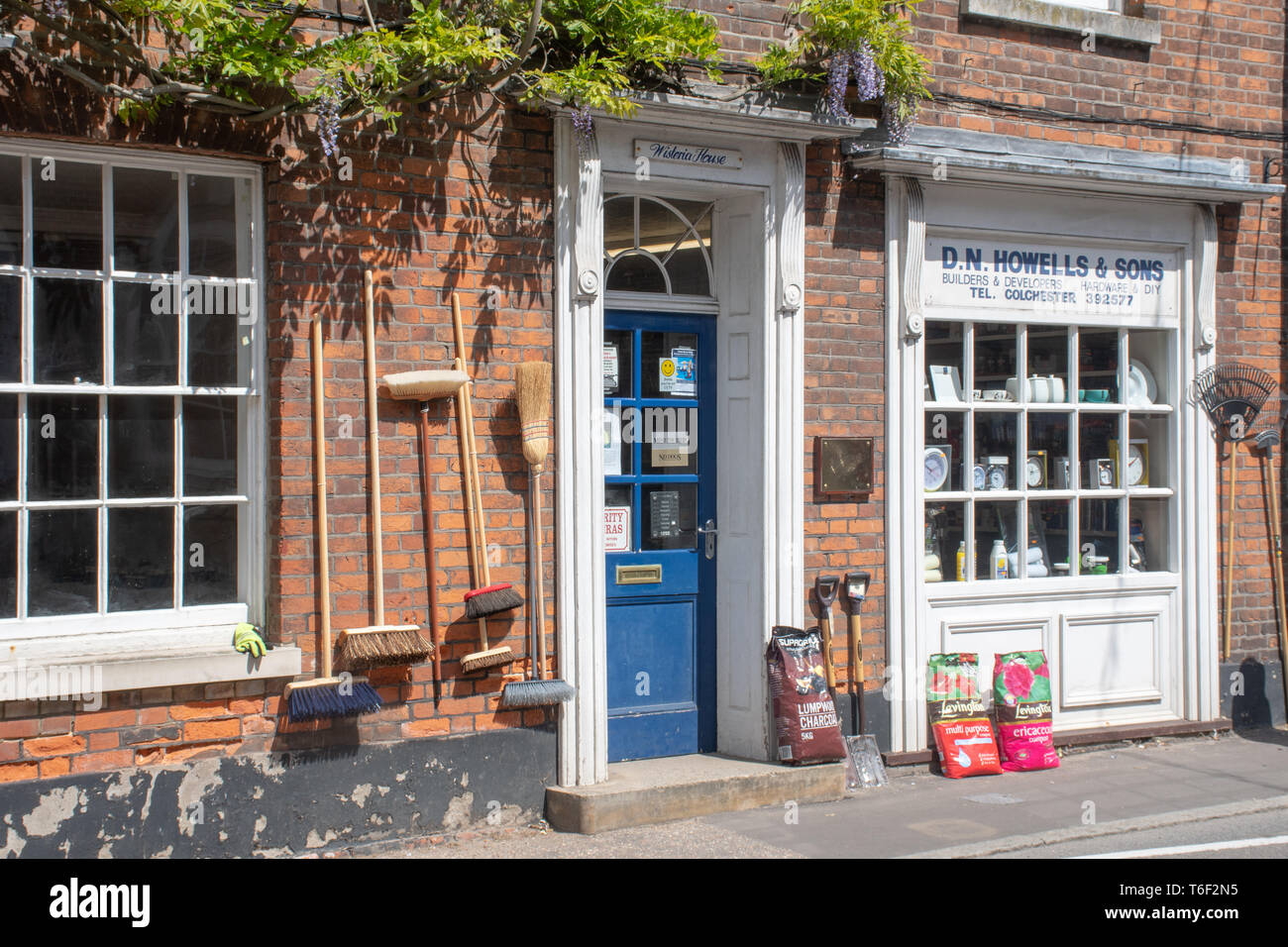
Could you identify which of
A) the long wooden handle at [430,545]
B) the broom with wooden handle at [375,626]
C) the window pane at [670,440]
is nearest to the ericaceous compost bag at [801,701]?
the window pane at [670,440]

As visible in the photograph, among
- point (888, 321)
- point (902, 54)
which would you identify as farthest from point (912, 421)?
point (902, 54)

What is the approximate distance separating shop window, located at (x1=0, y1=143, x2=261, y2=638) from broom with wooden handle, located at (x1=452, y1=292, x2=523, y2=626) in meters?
0.95

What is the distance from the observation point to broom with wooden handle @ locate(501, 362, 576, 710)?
6336 millimetres

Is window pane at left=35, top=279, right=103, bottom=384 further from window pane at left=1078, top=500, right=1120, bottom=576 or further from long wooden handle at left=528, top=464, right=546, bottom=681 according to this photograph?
window pane at left=1078, top=500, right=1120, bottom=576

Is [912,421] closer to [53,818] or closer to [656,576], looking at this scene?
[656,576]

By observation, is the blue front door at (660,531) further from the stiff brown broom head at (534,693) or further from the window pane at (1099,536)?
the window pane at (1099,536)

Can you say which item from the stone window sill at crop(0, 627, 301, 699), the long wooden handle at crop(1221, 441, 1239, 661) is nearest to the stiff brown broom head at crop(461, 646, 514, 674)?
the stone window sill at crop(0, 627, 301, 699)

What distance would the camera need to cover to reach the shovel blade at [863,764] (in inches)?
285

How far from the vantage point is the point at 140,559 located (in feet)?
19.0

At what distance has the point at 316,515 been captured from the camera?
599 centimetres

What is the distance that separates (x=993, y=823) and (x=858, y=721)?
1.11 m

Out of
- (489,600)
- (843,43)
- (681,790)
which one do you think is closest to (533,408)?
(489,600)

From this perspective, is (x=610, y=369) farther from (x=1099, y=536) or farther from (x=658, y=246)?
(x=1099, y=536)

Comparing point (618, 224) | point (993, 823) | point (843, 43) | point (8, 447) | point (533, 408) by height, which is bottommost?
point (993, 823)
